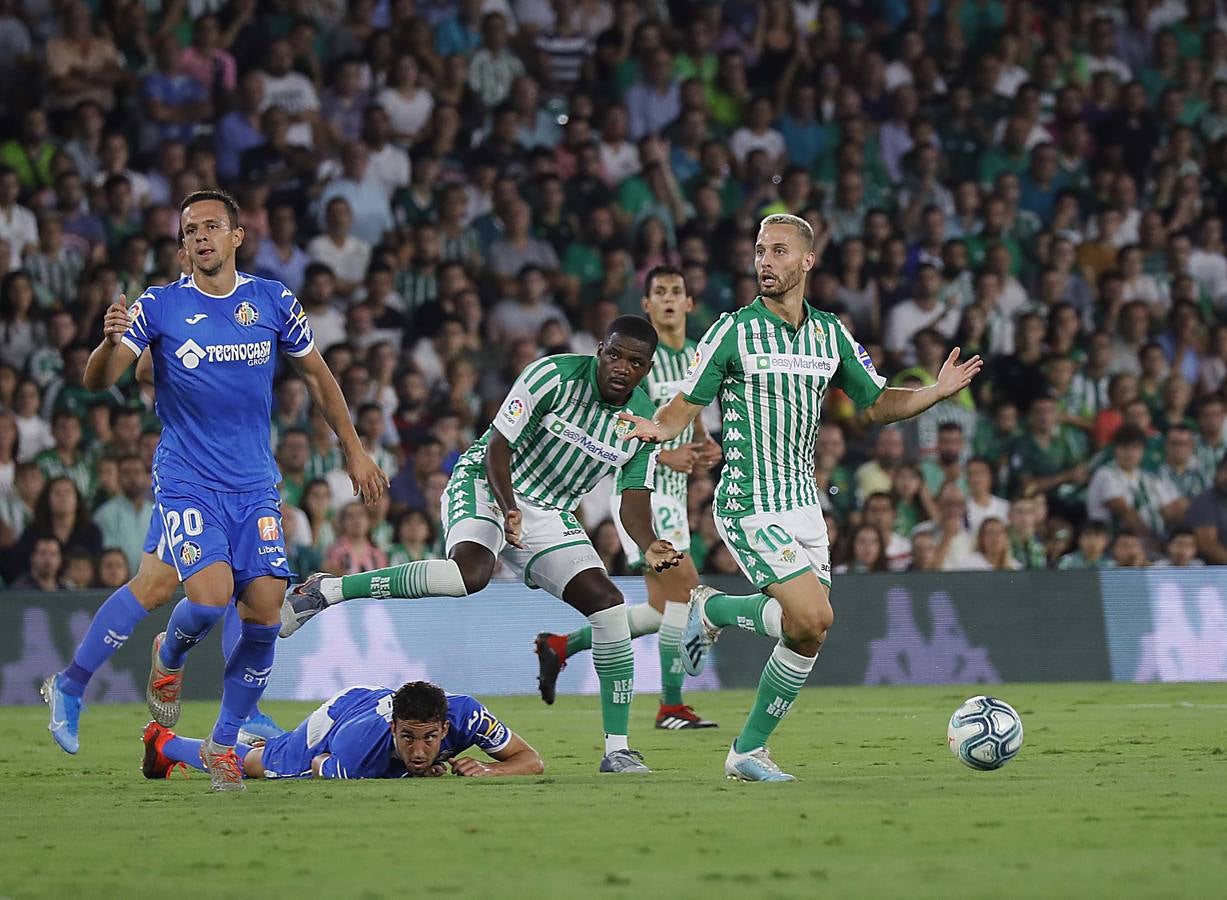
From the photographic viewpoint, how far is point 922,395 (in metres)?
8.47

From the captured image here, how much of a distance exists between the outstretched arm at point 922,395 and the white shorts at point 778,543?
0.55 metres

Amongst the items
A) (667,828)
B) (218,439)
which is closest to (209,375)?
(218,439)

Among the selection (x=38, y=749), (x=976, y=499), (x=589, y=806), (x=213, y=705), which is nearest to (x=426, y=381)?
(x=213, y=705)

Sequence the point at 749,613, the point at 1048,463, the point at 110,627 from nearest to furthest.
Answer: the point at 110,627 → the point at 749,613 → the point at 1048,463

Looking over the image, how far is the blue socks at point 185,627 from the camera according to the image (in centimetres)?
790

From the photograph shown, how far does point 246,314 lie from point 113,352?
61cm

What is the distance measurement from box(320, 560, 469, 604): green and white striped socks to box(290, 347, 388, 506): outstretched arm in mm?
836

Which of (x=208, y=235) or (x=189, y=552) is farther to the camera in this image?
(x=208, y=235)

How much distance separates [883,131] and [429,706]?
12306 mm

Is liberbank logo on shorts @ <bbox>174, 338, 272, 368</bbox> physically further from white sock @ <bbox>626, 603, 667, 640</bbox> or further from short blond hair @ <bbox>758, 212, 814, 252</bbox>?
white sock @ <bbox>626, 603, 667, 640</bbox>

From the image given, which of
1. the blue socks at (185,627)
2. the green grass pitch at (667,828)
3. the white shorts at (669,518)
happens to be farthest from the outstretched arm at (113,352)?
the white shorts at (669,518)

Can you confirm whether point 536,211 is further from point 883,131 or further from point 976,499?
point 976,499

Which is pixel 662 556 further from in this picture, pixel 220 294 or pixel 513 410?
pixel 220 294

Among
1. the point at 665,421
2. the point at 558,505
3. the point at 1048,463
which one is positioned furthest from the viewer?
the point at 1048,463
